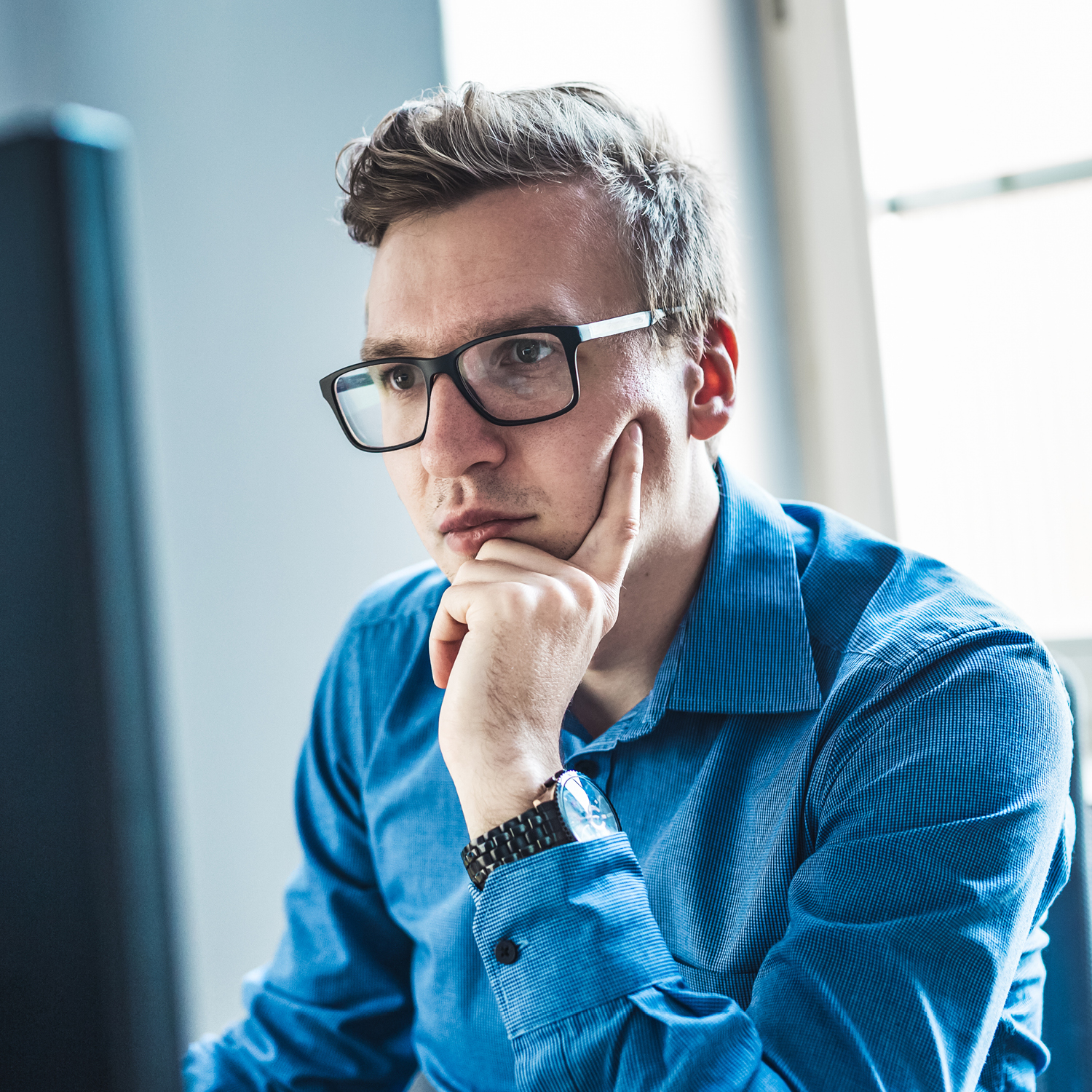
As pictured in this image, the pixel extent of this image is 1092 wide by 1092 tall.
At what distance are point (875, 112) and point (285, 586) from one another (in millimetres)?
1641

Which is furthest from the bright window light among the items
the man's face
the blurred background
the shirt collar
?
the man's face

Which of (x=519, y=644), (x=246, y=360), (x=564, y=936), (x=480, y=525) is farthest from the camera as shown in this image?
(x=246, y=360)

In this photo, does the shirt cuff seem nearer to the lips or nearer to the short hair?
the lips

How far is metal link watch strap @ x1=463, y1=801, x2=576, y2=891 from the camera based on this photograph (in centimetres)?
83

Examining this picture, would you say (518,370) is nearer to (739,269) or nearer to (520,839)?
(520,839)

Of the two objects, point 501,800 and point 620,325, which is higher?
point 620,325

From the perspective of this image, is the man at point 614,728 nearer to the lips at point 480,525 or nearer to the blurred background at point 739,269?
the lips at point 480,525

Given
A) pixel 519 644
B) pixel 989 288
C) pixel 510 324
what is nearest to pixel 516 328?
pixel 510 324

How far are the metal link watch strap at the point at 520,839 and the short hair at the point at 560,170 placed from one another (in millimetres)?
574

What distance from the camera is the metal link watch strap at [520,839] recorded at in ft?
2.72

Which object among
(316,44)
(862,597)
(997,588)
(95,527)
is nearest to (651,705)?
(862,597)

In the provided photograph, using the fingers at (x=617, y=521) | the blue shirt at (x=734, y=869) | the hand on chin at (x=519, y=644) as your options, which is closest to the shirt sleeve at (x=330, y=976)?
the blue shirt at (x=734, y=869)

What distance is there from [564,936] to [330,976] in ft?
1.80

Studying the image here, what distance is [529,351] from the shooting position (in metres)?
1.03
